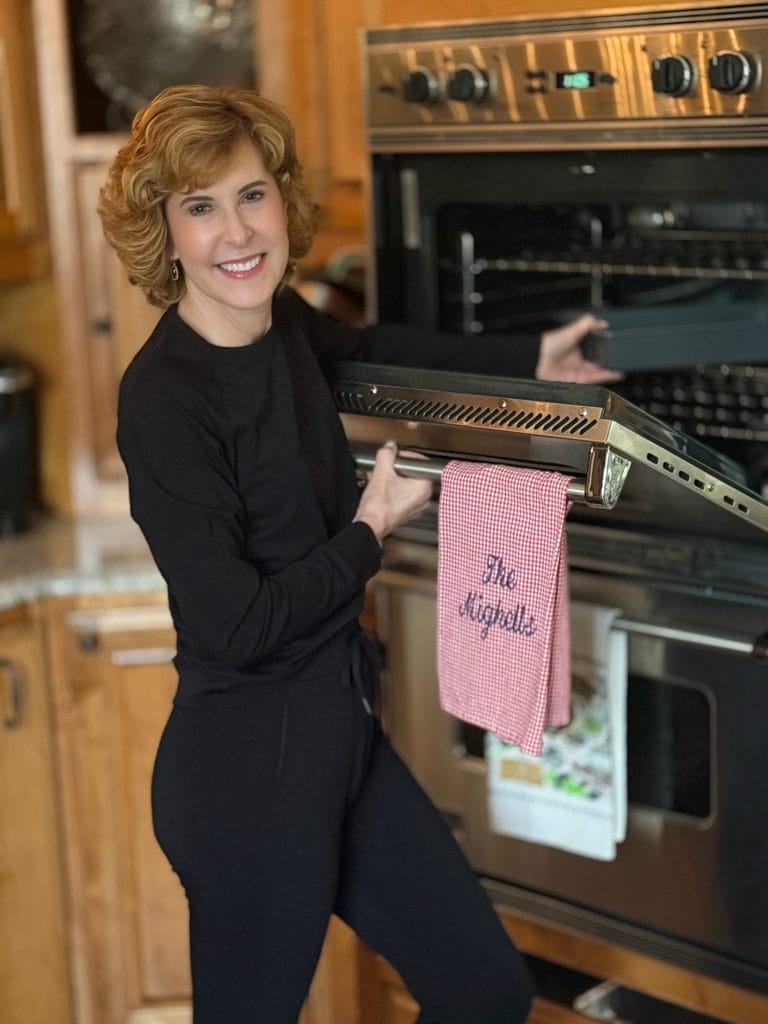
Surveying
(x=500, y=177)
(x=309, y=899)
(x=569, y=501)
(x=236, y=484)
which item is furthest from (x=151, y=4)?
(x=309, y=899)

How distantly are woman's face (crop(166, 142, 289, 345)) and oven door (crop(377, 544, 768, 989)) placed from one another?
1.90 feet

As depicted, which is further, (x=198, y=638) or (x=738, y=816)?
(x=738, y=816)

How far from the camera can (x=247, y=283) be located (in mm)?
1480

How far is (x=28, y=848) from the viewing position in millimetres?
2279

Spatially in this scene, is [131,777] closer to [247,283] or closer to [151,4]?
[247,283]

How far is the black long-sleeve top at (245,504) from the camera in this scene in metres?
1.44

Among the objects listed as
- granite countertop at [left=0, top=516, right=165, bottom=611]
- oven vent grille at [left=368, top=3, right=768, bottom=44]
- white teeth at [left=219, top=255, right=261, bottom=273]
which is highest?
oven vent grille at [left=368, top=3, right=768, bottom=44]

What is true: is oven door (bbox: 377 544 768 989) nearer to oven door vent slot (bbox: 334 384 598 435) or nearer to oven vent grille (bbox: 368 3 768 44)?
oven door vent slot (bbox: 334 384 598 435)

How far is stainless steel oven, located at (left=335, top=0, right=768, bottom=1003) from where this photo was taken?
5.40 feet

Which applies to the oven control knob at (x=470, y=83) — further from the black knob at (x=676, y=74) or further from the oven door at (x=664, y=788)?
the oven door at (x=664, y=788)

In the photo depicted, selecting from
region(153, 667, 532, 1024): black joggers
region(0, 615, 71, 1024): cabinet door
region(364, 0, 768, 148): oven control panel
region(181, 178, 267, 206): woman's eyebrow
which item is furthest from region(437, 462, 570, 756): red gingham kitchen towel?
region(0, 615, 71, 1024): cabinet door

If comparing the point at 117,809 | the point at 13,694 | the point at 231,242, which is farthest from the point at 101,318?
the point at 231,242

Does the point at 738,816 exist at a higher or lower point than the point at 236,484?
lower

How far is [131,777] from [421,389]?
1.05 meters
